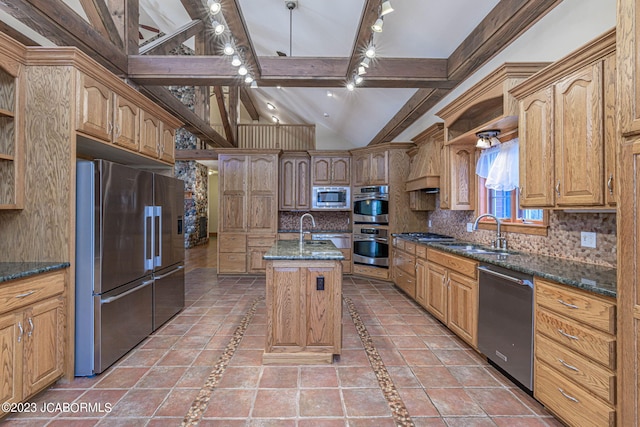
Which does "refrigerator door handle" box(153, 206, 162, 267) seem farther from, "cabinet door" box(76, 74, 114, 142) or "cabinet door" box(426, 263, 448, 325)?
"cabinet door" box(426, 263, 448, 325)

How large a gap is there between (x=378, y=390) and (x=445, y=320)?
1338mm

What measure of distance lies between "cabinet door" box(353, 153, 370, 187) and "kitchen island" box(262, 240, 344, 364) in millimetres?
3223

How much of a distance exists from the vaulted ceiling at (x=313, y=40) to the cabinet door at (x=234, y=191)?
1096 millimetres

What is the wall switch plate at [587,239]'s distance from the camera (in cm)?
200

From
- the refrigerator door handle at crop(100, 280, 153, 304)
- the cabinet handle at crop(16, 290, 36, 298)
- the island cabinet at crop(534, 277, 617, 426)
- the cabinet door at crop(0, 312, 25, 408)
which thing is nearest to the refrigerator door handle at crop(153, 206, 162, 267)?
the refrigerator door handle at crop(100, 280, 153, 304)

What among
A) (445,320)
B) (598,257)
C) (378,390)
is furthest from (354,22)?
(378,390)

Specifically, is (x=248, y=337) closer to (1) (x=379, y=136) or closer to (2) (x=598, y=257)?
(2) (x=598, y=257)

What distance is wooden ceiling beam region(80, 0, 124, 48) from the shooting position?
8.64 feet

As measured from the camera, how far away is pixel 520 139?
2.29m

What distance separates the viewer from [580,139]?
1784mm

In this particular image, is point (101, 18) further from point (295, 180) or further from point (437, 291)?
point (437, 291)

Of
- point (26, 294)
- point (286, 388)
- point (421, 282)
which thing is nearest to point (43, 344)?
point (26, 294)

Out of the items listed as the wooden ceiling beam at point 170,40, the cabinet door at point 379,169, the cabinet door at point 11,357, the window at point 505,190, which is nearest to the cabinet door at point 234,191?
the wooden ceiling beam at point 170,40

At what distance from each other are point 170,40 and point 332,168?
3220 millimetres
